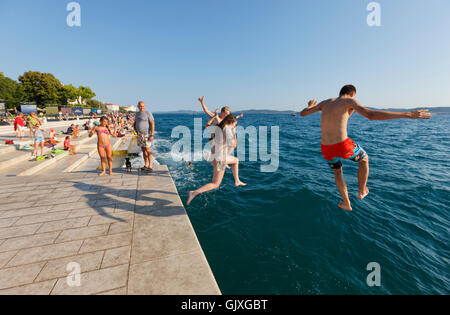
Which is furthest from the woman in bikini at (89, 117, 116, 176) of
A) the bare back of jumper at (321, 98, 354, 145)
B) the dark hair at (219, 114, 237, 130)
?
the bare back of jumper at (321, 98, 354, 145)

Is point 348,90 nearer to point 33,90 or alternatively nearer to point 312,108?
point 312,108

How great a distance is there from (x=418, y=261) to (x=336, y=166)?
4803 millimetres

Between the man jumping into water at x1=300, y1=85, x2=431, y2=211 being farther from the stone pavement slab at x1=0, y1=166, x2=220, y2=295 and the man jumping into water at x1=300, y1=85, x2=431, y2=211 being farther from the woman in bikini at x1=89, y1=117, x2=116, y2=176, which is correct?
the woman in bikini at x1=89, y1=117, x2=116, y2=176

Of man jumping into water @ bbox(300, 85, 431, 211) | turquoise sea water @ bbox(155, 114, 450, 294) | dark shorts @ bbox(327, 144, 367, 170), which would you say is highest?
man jumping into water @ bbox(300, 85, 431, 211)

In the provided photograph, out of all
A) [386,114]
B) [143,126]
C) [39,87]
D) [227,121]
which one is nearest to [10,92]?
[39,87]

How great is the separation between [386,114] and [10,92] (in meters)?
86.7

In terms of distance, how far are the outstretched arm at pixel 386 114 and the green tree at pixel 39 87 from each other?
2787 inches

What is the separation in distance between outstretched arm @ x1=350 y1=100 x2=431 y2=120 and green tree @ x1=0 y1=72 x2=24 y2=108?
73.9m

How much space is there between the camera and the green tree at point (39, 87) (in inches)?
1834

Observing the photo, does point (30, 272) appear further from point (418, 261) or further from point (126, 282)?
point (418, 261)

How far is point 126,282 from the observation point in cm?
231

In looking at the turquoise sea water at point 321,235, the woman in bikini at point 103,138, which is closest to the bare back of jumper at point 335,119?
the turquoise sea water at point 321,235

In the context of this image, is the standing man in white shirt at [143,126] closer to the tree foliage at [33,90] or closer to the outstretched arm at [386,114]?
the outstretched arm at [386,114]

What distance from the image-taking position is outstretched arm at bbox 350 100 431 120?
2209 millimetres
